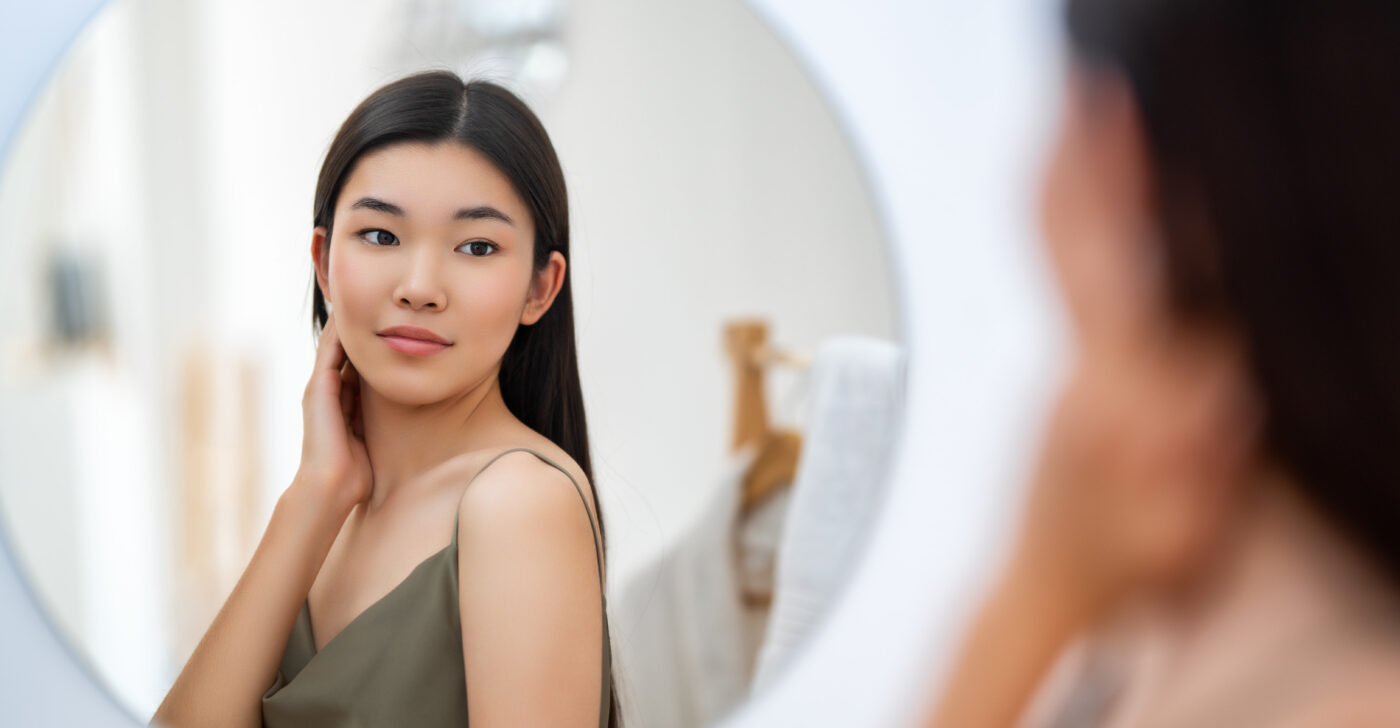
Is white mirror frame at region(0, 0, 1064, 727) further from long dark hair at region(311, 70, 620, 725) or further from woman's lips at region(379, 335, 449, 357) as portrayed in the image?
woman's lips at region(379, 335, 449, 357)

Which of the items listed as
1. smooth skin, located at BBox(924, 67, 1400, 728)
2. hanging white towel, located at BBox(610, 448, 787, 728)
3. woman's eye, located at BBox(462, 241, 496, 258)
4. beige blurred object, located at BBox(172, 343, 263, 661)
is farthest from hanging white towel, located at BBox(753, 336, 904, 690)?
beige blurred object, located at BBox(172, 343, 263, 661)

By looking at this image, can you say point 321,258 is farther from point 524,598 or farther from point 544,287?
point 524,598

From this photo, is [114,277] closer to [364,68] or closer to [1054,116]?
[364,68]

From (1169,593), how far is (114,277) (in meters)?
0.67

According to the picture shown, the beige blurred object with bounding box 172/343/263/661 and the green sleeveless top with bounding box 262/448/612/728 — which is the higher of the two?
the beige blurred object with bounding box 172/343/263/661

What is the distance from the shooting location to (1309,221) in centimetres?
53

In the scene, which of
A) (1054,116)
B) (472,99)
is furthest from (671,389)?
(1054,116)

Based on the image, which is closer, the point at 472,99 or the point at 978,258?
the point at 472,99

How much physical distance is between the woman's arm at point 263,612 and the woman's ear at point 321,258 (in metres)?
0.12

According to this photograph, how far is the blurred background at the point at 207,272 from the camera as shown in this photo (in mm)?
619

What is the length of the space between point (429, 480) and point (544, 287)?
134mm

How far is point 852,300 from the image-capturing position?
0.68 metres

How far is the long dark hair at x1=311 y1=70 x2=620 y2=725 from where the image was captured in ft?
1.97

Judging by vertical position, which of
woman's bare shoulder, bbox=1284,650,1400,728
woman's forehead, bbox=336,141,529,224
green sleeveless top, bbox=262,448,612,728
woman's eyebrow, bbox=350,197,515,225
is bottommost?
woman's bare shoulder, bbox=1284,650,1400,728
